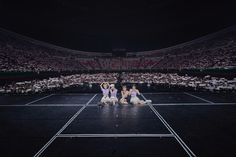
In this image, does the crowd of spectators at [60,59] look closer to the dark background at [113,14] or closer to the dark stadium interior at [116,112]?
the dark stadium interior at [116,112]

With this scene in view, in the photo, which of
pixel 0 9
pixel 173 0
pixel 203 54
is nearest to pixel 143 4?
pixel 173 0

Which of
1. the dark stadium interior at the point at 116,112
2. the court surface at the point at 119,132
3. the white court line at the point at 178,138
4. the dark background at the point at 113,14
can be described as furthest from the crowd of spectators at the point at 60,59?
the white court line at the point at 178,138

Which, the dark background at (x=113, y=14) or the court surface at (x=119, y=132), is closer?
the court surface at (x=119, y=132)

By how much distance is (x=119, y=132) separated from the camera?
26.1ft

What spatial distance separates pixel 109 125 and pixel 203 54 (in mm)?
39543

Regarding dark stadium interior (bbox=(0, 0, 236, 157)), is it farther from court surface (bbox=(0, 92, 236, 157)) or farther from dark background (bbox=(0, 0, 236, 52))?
dark background (bbox=(0, 0, 236, 52))

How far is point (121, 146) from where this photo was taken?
6527 mm

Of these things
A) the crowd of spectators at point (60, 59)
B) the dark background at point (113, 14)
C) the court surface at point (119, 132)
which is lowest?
the court surface at point (119, 132)

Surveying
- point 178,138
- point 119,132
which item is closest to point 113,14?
point 119,132

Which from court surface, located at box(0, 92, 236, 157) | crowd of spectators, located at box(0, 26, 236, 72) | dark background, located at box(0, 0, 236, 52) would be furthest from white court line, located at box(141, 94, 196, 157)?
dark background, located at box(0, 0, 236, 52)

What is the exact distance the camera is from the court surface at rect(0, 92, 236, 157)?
616 centimetres

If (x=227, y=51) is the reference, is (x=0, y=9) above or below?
above

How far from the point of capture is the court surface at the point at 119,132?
6.16m

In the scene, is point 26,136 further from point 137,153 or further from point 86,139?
point 137,153
